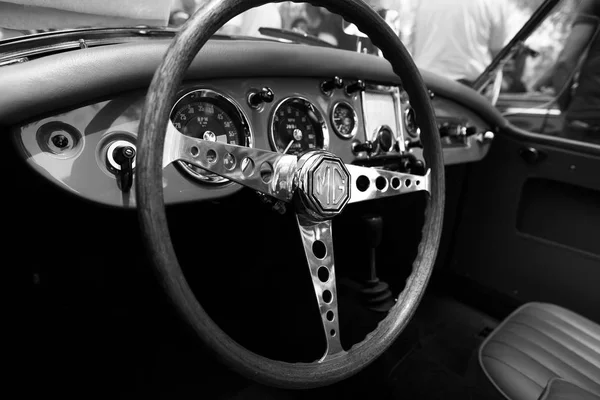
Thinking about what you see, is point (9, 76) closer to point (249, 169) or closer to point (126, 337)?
point (249, 169)

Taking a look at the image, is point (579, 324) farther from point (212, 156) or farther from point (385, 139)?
point (212, 156)

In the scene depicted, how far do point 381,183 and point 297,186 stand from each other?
0.24 meters

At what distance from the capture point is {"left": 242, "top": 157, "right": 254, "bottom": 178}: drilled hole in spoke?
0.69 m

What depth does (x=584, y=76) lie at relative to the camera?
197cm

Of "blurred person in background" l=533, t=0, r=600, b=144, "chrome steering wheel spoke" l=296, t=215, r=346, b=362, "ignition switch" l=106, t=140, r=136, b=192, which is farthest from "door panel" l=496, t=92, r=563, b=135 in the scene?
"ignition switch" l=106, t=140, r=136, b=192

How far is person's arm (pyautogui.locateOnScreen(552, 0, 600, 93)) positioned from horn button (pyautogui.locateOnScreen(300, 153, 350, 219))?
6.00 feet

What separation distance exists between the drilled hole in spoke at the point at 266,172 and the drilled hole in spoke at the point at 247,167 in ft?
0.07

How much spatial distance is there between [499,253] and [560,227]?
0.25 metres

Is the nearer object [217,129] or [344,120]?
[217,129]

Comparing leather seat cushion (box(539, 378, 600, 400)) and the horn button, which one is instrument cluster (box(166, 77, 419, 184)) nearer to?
the horn button

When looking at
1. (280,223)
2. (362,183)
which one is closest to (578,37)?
(280,223)

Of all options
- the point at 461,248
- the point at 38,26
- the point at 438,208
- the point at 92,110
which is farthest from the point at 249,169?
the point at 461,248

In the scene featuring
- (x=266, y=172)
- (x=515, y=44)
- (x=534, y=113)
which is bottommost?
(x=534, y=113)

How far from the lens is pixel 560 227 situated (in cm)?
162
